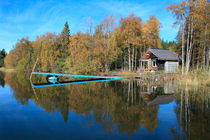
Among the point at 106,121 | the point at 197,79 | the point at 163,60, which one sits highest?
the point at 163,60

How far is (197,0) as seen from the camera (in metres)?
17.6

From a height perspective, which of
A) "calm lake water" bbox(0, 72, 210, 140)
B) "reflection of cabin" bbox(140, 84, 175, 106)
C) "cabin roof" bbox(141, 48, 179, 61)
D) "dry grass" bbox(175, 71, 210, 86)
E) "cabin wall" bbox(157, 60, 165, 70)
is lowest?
"calm lake water" bbox(0, 72, 210, 140)

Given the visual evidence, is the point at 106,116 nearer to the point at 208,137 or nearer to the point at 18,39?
the point at 208,137

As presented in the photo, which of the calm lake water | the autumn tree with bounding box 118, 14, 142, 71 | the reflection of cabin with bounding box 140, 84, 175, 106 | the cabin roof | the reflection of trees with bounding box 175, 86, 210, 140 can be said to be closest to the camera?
the reflection of trees with bounding box 175, 86, 210, 140

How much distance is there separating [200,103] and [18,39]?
56646 millimetres

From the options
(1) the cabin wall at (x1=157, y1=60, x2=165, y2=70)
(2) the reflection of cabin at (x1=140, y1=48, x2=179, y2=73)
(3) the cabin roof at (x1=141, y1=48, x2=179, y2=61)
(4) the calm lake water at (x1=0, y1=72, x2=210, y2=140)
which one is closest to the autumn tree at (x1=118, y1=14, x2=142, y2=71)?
(2) the reflection of cabin at (x1=140, y1=48, x2=179, y2=73)

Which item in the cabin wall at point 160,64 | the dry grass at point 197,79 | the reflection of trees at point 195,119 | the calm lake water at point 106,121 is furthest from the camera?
the cabin wall at point 160,64

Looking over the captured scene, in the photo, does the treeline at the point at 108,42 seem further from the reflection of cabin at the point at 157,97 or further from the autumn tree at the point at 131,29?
the reflection of cabin at the point at 157,97

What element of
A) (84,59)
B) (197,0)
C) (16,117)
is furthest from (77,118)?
(84,59)

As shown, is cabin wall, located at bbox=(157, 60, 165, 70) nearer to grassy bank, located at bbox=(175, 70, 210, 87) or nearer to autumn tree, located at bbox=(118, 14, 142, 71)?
autumn tree, located at bbox=(118, 14, 142, 71)

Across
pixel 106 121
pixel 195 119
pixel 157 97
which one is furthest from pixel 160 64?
pixel 106 121

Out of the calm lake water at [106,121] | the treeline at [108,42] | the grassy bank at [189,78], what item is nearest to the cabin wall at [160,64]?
the treeline at [108,42]

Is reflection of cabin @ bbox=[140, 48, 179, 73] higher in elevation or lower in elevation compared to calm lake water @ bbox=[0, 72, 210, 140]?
higher

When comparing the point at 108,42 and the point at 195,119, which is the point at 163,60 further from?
the point at 195,119
